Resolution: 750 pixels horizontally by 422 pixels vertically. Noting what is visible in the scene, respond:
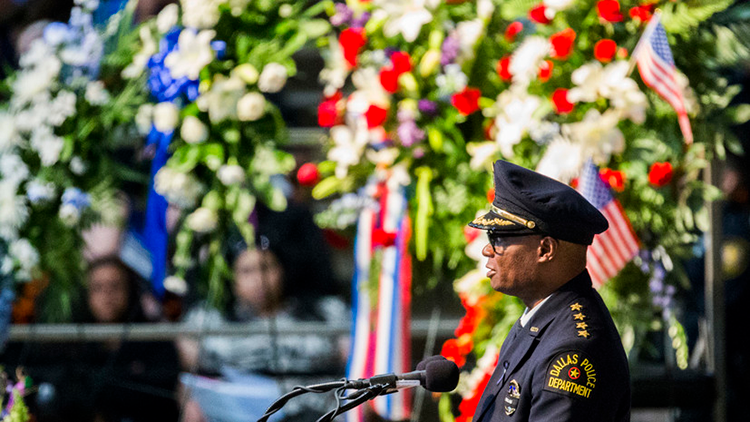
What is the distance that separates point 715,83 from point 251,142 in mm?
2075

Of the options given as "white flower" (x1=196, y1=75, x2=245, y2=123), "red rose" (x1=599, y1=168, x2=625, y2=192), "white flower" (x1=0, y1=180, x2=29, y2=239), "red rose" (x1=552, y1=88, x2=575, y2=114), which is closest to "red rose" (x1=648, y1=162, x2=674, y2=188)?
"red rose" (x1=599, y1=168, x2=625, y2=192)

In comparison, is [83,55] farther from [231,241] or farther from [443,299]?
[443,299]

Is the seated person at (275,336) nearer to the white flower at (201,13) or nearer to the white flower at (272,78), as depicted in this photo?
the white flower at (272,78)

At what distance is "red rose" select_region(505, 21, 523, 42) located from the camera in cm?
387

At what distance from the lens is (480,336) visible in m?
3.85

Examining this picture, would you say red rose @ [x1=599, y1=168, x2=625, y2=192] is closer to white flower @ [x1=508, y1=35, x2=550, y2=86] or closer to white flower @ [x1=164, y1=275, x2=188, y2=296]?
white flower @ [x1=508, y1=35, x2=550, y2=86]

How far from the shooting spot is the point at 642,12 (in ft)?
12.1

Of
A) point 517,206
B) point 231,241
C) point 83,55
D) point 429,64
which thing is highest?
point 517,206

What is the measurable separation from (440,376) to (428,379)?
0.03m

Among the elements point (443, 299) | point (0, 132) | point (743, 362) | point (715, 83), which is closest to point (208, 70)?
point (0, 132)

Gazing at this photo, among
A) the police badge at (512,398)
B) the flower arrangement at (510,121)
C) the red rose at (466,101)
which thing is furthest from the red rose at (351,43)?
the police badge at (512,398)

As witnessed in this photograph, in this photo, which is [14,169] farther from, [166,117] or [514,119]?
[514,119]

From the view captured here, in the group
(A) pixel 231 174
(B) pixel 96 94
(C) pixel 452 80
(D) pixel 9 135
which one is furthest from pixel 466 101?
(D) pixel 9 135

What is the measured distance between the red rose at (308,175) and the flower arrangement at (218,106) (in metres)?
0.10
